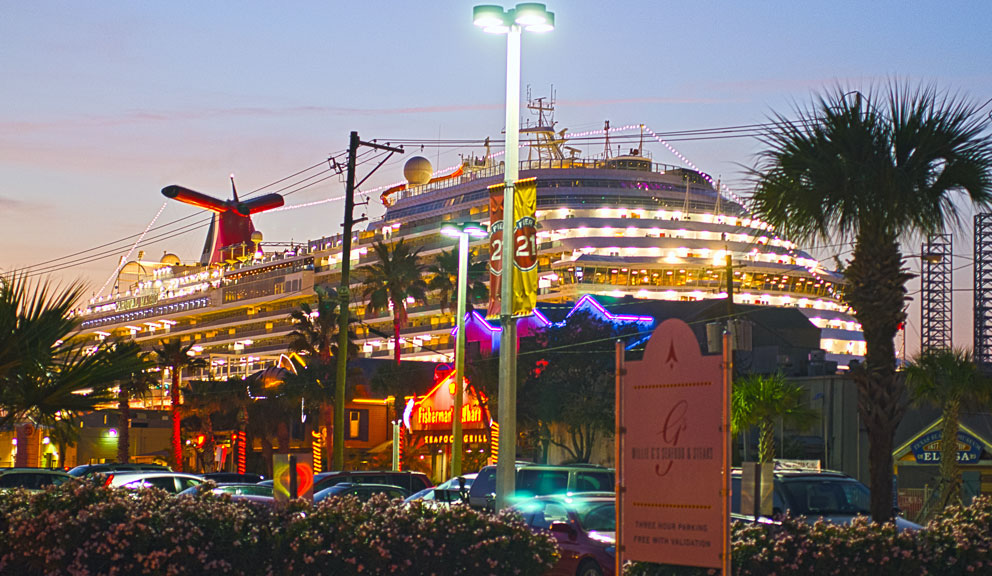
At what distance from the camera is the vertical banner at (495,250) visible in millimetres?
19703

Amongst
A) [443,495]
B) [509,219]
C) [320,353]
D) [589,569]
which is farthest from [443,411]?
[589,569]

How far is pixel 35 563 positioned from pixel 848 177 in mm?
11353

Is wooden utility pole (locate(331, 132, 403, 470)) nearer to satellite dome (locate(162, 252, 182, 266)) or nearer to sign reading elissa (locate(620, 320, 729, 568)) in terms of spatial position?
sign reading elissa (locate(620, 320, 729, 568))

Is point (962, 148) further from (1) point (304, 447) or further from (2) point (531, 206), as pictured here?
(1) point (304, 447)

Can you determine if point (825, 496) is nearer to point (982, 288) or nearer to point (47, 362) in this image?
point (47, 362)

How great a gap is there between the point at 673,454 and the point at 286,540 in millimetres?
4947

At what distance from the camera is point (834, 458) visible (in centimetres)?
4281

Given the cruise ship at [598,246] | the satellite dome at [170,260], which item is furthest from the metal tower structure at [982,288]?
the satellite dome at [170,260]

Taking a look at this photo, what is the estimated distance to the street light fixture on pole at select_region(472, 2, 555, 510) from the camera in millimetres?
18656

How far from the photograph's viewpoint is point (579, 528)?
18172mm

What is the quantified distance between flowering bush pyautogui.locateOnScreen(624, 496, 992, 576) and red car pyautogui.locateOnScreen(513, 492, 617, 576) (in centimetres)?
467

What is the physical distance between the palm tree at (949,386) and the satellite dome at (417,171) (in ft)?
276

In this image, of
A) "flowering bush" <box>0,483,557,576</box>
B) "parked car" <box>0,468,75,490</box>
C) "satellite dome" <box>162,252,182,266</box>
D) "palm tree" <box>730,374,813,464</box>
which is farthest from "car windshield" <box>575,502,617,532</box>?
"satellite dome" <box>162,252,182,266</box>

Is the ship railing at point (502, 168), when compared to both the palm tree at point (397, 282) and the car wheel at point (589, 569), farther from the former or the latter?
the car wheel at point (589, 569)
